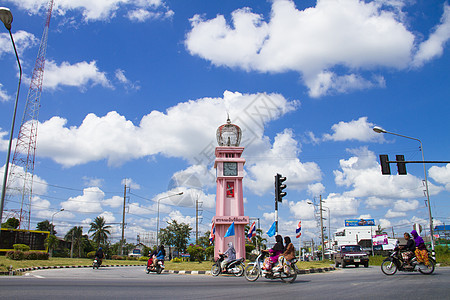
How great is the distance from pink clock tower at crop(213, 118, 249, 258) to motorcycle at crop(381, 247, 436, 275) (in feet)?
53.4

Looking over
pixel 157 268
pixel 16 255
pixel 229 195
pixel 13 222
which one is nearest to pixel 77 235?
pixel 13 222

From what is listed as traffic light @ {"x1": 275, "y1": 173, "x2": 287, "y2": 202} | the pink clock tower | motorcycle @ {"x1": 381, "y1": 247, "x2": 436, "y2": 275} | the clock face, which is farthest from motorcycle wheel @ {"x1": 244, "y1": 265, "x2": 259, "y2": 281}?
the clock face

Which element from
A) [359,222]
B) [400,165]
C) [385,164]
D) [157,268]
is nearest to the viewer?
[385,164]

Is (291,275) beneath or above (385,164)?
beneath

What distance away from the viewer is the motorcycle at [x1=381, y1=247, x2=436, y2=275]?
13185 mm

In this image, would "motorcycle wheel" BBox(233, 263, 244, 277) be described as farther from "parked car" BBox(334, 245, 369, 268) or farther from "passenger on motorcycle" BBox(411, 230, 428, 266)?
"parked car" BBox(334, 245, 369, 268)

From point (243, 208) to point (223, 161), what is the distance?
14.6ft

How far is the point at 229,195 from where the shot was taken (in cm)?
3036

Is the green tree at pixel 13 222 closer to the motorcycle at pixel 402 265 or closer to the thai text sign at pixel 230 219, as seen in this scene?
the thai text sign at pixel 230 219

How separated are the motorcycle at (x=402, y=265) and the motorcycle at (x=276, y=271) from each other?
13.7 ft

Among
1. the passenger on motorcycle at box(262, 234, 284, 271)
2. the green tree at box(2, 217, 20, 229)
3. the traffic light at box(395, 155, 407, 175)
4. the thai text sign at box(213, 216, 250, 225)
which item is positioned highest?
the traffic light at box(395, 155, 407, 175)

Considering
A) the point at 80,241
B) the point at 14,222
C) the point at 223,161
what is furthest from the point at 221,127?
the point at 80,241

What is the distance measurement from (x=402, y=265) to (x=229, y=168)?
18.8 m

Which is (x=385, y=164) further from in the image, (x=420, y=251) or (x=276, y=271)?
(x=276, y=271)
